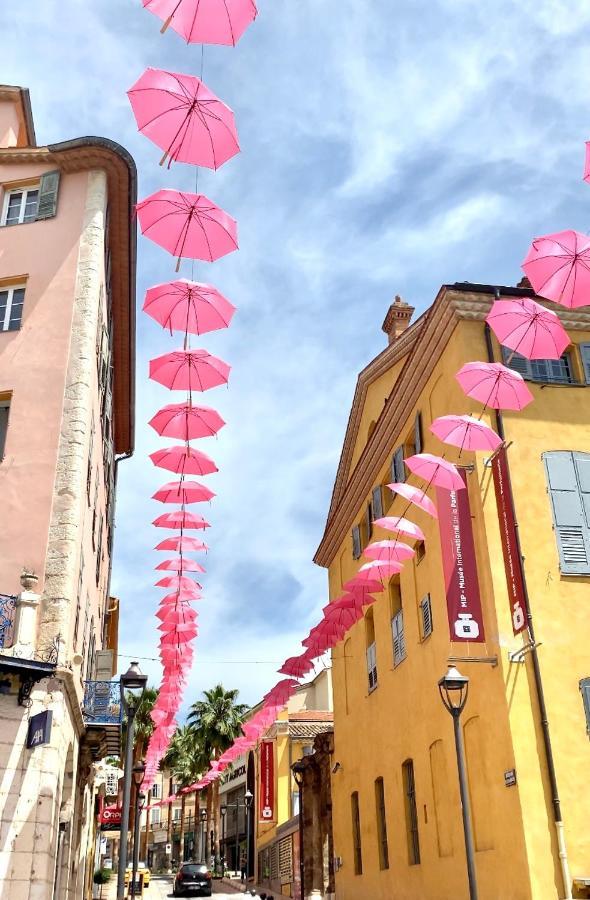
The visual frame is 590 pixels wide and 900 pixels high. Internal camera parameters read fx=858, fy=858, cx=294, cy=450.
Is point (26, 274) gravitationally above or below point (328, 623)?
above

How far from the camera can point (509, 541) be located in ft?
52.0

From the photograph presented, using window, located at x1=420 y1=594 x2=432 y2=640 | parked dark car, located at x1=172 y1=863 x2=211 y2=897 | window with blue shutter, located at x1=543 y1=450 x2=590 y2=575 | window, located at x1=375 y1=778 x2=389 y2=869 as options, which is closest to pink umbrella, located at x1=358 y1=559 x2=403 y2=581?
window, located at x1=420 y1=594 x2=432 y2=640

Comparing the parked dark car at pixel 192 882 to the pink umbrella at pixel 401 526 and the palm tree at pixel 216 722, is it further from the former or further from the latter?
the pink umbrella at pixel 401 526

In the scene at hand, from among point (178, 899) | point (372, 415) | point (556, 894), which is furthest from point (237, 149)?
point (178, 899)

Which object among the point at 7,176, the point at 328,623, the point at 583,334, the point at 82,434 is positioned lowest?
the point at 328,623

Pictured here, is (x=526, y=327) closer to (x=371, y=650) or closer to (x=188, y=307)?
(x=188, y=307)

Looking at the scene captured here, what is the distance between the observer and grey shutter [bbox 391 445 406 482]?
72.8 ft

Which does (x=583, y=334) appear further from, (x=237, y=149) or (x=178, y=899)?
(x=178, y=899)

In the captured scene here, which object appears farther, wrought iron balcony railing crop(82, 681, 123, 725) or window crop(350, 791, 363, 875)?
window crop(350, 791, 363, 875)

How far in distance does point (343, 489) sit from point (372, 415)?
3184mm

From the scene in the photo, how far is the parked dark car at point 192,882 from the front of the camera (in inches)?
1644

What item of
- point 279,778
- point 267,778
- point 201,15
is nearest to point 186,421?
point 201,15

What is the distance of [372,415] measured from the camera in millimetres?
27312

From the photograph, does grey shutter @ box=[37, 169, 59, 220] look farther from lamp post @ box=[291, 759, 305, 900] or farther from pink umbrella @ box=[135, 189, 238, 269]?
lamp post @ box=[291, 759, 305, 900]
